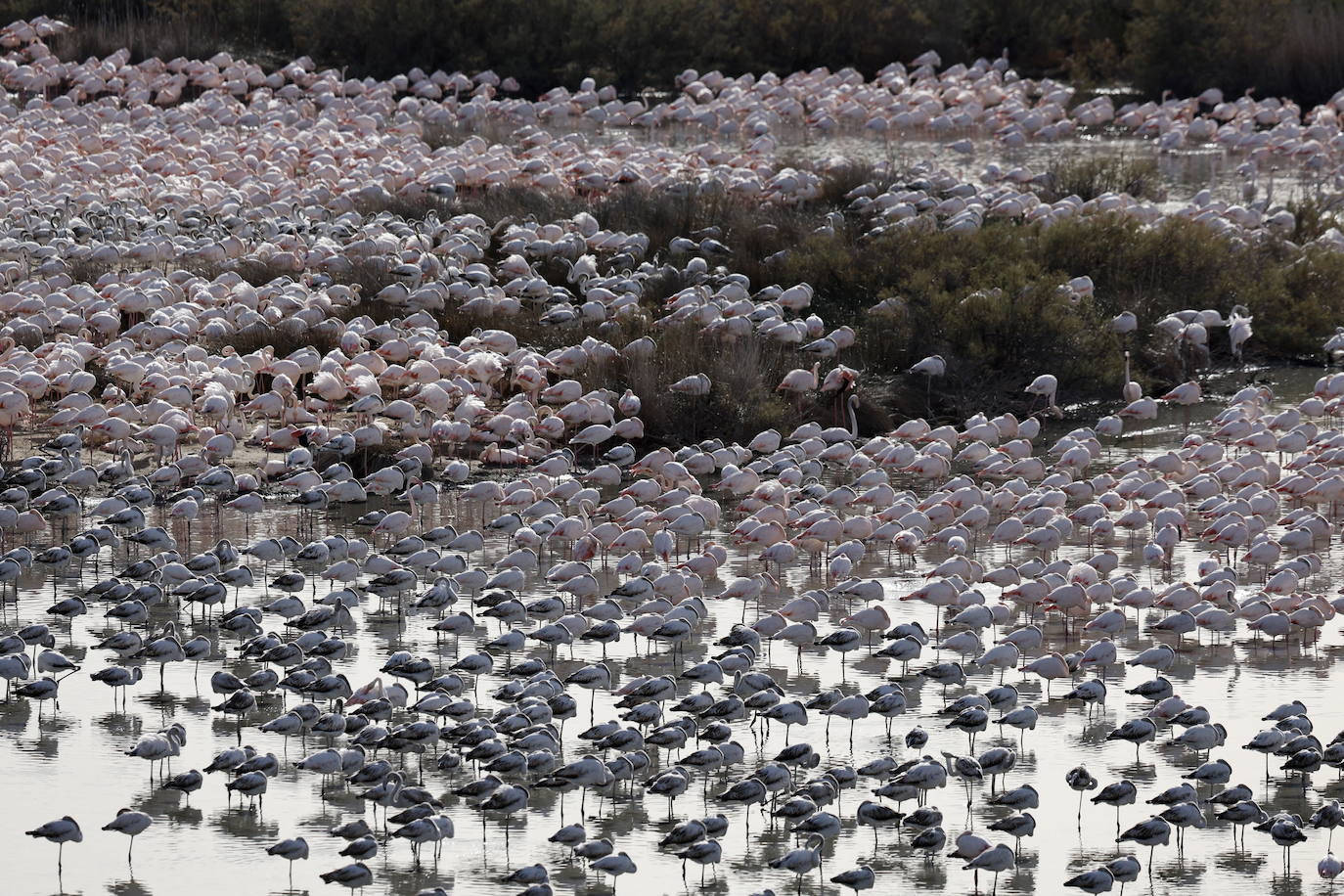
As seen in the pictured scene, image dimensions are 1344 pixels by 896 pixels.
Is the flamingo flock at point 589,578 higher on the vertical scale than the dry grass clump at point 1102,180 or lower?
lower

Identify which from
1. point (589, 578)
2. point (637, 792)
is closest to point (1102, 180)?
point (589, 578)

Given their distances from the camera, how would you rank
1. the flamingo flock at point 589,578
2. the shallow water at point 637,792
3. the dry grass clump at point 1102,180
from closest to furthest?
the shallow water at point 637,792 < the flamingo flock at point 589,578 < the dry grass clump at point 1102,180

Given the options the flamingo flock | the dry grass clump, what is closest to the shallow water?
the flamingo flock

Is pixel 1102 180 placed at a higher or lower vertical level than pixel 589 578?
higher

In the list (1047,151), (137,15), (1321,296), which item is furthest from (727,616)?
(137,15)

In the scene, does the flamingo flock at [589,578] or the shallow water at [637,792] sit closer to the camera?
the shallow water at [637,792]

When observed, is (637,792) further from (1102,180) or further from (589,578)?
(1102,180)

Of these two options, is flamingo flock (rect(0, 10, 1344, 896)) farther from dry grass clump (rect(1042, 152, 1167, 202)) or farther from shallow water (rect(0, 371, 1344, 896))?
dry grass clump (rect(1042, 152, 1167, 202))

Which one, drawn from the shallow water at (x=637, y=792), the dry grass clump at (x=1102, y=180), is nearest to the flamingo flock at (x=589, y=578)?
the shallow water at (x=637, y=792)

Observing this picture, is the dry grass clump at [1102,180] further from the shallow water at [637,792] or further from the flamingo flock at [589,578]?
the shallow water at [637,792]

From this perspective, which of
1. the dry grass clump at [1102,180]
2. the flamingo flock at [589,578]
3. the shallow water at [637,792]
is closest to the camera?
the shallow water at [637,792]
